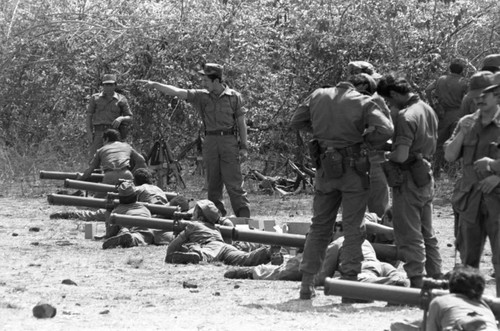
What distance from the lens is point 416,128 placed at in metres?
9.55

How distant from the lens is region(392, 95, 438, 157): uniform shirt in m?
9.49

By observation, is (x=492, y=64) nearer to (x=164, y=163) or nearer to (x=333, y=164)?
(x=333, y=164)

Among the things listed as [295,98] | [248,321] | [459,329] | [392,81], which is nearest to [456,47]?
[295,98]

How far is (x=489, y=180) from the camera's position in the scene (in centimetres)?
878

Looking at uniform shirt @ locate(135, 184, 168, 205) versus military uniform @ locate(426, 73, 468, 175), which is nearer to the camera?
uniform shirt @ locate(135, 184, 168, 205)

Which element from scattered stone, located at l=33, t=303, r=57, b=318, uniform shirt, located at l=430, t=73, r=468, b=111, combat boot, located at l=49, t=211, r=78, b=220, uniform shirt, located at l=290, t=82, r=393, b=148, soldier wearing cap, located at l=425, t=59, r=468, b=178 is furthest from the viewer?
combat boot, located at l=49, t=211, r=78, b=220

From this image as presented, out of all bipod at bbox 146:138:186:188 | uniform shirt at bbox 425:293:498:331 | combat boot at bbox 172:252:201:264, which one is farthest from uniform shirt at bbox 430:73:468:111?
uniform shirt at bbox 425:293:498:331

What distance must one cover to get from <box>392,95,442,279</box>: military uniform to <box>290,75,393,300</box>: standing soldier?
9.3 inches

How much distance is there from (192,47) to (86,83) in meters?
2.25

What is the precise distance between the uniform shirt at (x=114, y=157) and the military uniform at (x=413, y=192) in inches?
277

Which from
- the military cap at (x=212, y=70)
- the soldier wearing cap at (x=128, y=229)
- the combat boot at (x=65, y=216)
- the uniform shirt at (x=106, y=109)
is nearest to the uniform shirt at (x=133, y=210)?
the soldier wearing cap at (x=128, y=229)

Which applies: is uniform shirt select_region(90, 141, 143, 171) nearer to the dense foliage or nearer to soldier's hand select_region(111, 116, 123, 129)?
soldier's hand select_region(111, 116, 123, 129)

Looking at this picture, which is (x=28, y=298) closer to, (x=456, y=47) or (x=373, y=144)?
(x=373, y=144)

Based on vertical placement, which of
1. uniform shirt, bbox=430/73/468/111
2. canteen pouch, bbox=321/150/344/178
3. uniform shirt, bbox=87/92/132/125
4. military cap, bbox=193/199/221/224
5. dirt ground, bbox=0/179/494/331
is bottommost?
dirt ground, bbox=0/179/494/331
